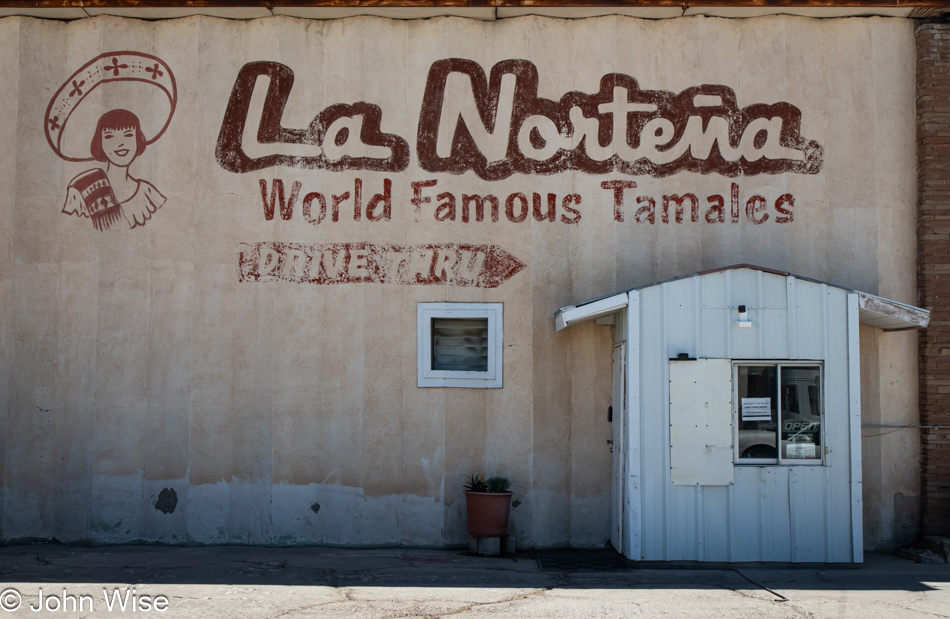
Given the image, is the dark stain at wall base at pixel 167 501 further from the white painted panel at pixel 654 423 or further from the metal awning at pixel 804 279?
the white painted panel at pixel 654 423

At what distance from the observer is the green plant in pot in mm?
9492

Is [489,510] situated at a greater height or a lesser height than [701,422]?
lesser

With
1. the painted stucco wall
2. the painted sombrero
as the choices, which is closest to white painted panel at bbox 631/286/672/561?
the painted stucco wall

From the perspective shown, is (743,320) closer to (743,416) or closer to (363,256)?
(743,416)

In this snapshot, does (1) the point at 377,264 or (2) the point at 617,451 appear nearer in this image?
(2) the point at 617,451

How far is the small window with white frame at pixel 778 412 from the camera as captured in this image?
911 cm

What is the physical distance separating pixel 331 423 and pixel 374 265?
1929 millimetres

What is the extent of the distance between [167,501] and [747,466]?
259 inches

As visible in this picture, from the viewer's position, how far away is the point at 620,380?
9.65 m

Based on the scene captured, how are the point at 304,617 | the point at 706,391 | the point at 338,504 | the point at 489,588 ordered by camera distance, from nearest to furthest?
1. the point at 304,617
2. the point at 489,588
3. the point at 706,391
4. the point at 338,504

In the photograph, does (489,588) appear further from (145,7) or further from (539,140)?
(145,7)

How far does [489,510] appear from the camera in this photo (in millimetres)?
9484

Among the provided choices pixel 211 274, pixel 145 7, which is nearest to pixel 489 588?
pixel 211 274

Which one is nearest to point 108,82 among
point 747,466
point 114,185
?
point 114,185
